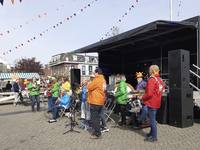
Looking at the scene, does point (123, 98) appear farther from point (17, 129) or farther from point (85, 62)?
point (85, 62)

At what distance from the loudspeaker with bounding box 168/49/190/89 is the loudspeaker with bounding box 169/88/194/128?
189 millimetres

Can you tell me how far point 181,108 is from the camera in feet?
18.1

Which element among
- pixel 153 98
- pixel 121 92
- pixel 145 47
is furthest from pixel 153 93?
pixel 145 47

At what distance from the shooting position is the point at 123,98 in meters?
5.72

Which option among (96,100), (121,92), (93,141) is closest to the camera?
(93,141)

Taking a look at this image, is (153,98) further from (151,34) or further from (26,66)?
(26,66)

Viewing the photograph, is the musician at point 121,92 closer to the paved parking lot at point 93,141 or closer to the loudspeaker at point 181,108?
the paved parking lot at point 93,141

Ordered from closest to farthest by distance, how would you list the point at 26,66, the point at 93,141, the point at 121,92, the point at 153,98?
1. the point at 153,98
2. the point at 93,141
3. the point at 121,92
4. the point at 26,66

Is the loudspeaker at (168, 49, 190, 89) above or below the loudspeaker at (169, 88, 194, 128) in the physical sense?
above

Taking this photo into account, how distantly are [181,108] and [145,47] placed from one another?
7657 mm

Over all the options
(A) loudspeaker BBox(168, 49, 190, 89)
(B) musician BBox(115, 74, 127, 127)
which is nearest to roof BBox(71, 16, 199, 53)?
(A) loudspeaker BBox(168, 49, 190, 89)

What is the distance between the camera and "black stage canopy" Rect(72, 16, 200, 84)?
812cm

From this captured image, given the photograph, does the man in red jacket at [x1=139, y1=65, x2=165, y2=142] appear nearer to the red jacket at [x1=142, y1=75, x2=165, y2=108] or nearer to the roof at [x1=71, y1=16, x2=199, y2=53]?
the red jacket at [x1=142, y1=75, x2=165, y2=108]

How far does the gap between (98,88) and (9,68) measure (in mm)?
51602
